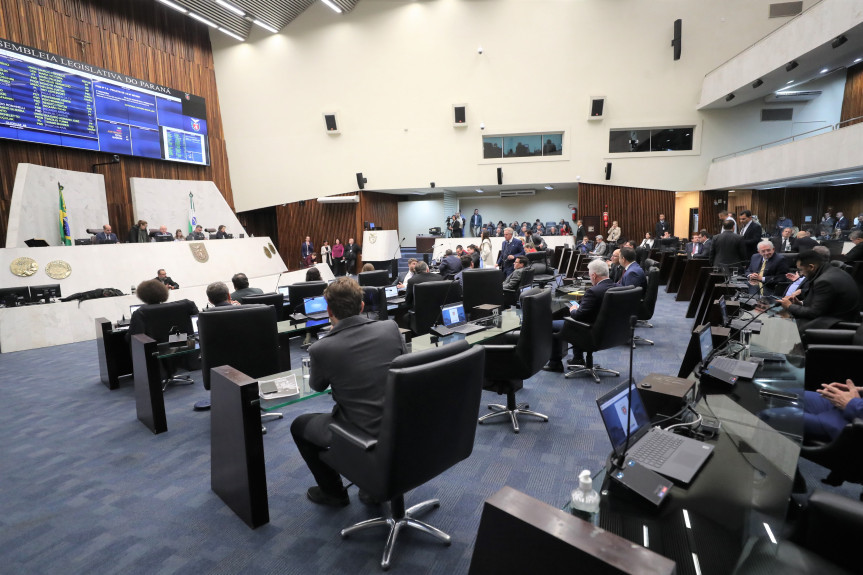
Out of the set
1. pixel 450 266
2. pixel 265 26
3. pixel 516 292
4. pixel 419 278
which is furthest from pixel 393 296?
pixel 265 26

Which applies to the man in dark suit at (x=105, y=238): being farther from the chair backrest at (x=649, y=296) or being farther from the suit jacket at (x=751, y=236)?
the suit jacket at (x=751, y=236)

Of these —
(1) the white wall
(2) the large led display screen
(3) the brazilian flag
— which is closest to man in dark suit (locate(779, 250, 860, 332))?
(1) the white wall

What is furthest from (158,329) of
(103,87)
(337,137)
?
(337,137)

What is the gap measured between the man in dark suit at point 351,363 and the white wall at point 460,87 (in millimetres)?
13292

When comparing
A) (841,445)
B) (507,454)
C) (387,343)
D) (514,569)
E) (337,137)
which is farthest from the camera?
(337,137)

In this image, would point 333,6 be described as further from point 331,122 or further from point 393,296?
point 393,296

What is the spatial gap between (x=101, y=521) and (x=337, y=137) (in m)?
14.3

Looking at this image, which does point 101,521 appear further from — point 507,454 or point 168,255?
point 168,255

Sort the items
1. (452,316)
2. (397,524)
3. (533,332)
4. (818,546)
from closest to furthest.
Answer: (818,546)
(397,524)
(533,332)
(452,316)

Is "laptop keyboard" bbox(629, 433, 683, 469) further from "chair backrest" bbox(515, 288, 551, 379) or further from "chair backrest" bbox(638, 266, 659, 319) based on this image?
"chair backrest" bbox(638, 266, 659, 319)

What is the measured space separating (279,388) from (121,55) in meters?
14.3

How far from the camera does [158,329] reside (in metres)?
4.11

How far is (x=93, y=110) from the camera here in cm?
1111

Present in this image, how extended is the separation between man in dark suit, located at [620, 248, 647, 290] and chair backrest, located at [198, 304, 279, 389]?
3.52 m
